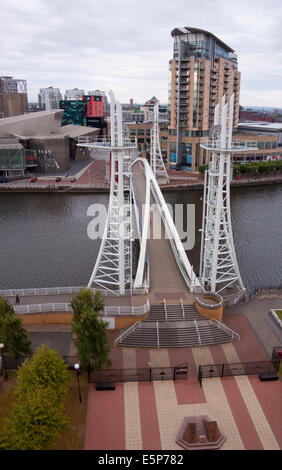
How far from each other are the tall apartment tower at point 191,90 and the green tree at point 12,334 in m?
64.3

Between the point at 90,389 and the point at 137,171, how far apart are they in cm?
5592

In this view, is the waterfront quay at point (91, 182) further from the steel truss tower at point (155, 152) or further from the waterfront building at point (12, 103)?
the waterfront building at point (12, 103)

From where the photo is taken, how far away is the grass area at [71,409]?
1576 centimetres

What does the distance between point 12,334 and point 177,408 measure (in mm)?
9347

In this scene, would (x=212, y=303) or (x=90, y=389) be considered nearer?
(x=90, y=389)

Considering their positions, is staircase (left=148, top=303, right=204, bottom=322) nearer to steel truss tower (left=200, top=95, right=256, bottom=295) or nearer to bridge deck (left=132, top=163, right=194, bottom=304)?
bridge deck (left=132, top=163, right=194, bottom=304)

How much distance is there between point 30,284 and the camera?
105 feet

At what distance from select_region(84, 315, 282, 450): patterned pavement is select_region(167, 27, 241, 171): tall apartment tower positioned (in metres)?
62.4

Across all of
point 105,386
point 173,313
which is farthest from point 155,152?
point 105,386

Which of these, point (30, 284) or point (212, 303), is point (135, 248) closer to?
point (30, 284)

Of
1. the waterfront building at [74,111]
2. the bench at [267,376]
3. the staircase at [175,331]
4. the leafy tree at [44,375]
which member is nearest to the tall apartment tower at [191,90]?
the staircase at [175,331]

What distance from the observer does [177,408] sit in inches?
694

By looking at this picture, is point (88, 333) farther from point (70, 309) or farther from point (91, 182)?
point (91, 182)

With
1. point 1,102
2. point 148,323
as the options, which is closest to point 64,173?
point 148,323
